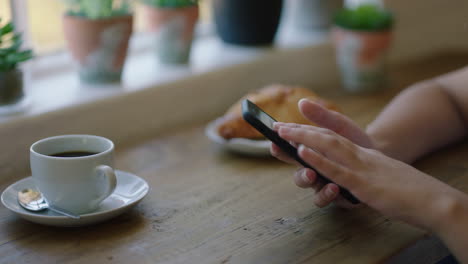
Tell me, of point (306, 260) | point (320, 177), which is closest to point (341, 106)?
point (320, 177)

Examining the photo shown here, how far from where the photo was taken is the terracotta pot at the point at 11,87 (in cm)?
102

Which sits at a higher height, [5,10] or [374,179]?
[5,10]

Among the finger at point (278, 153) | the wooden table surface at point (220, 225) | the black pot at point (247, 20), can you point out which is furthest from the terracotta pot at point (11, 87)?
the black pot at point (247, 20)

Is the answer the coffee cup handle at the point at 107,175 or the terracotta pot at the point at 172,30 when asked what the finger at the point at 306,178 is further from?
the terracotta pot at the point at 172,30

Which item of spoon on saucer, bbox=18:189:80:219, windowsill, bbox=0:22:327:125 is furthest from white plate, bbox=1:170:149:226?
windowsill, bbox=0:22:327:125

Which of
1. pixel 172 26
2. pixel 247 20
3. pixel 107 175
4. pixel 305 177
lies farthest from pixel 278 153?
pixel 247 20

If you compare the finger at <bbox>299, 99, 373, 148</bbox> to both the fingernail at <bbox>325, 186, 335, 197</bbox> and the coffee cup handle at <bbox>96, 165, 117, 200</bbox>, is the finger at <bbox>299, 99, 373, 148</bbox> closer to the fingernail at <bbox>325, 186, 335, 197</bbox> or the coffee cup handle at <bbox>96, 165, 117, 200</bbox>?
the fingernail at <bbox>325, 186, 335, 197</bbox>

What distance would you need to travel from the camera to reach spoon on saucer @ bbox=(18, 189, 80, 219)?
0.82 metres

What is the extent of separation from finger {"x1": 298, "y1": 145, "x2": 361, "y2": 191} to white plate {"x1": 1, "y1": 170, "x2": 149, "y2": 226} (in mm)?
244

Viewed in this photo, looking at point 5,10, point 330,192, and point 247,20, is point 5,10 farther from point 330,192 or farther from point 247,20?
point 330,192

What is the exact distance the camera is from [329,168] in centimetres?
76

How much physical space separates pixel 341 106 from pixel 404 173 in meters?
0.61

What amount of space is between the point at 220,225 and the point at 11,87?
44 centimetres

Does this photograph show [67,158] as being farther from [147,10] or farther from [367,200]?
[147,10]
